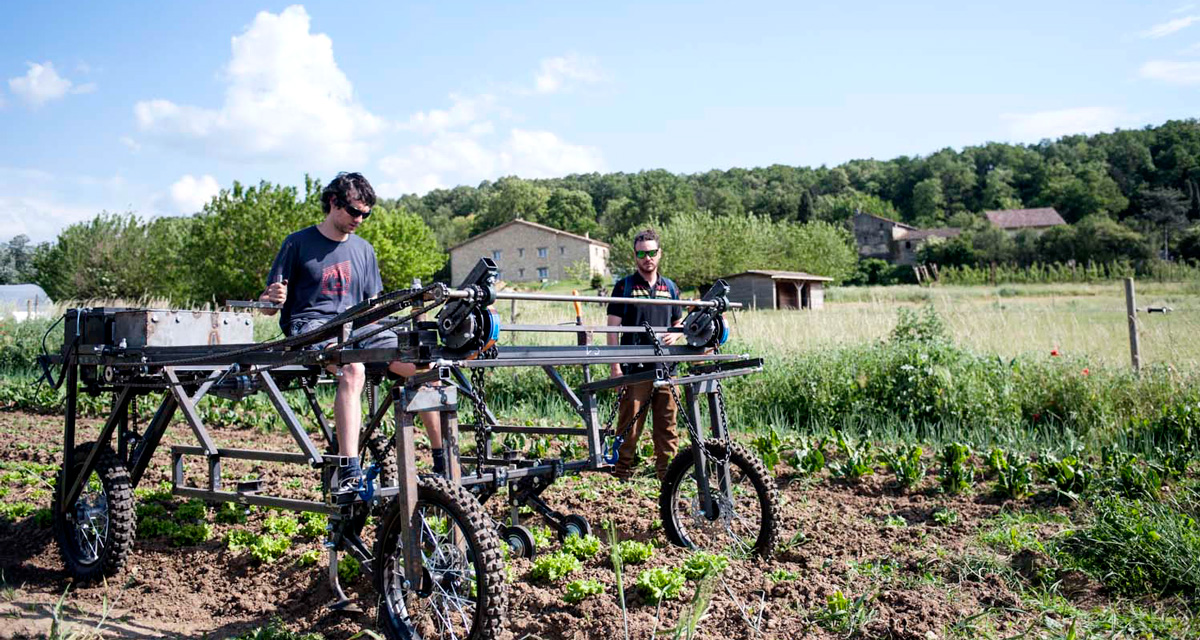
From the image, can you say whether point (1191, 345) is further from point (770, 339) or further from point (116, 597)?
point (116, 597)

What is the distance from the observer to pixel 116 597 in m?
4.59

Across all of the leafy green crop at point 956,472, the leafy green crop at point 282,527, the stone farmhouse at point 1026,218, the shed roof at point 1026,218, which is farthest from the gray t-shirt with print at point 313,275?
the shed roof at point 1026,218

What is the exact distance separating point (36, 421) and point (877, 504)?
35.6ft

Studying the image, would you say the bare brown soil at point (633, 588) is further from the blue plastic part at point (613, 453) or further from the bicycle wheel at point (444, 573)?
the blue plastic part at point (613, 453)

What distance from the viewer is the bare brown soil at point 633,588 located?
141 inches

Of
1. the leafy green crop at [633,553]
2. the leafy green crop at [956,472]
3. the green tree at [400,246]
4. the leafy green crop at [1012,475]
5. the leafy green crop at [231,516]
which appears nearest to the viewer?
the leafy green crop at [633,553]

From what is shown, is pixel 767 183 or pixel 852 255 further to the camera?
pixel 767 183

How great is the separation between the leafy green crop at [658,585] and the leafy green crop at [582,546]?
2.05ft

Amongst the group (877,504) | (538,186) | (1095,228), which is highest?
(538,186)

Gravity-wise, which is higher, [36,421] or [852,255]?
[852,255]

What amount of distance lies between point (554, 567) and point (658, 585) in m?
0.58

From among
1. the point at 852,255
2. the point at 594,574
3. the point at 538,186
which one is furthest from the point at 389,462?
the point at 538,186

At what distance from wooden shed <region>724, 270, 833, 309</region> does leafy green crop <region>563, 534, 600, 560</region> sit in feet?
116

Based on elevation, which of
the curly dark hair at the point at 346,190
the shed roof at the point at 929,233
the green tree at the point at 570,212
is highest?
the green tree at the point at 570,212
